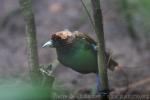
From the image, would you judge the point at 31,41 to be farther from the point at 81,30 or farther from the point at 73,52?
the point at 81,30

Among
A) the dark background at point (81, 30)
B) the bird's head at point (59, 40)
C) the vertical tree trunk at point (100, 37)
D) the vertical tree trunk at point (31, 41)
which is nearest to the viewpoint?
the vertical tree trunk at point (100, 37)

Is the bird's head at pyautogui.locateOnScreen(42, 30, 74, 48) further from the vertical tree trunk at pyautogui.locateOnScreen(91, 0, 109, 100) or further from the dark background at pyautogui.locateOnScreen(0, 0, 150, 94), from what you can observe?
the dark background at pyautogui.locateOnScreen(0, 0, 150, 94)

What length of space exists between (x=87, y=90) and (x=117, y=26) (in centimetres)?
228

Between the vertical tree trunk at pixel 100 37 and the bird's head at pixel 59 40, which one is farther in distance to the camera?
the bird's head at pixel 59 40

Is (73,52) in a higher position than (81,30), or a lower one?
lower

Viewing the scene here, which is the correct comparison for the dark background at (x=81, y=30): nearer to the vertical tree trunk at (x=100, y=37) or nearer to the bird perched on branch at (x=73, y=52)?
the bird perched on branch at (x=73, y=52)

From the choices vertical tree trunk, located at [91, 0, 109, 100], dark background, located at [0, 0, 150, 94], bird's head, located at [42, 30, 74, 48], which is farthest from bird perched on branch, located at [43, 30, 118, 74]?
dark background, located at [0, 0, 150, 94]

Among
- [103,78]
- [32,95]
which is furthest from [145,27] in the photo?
[32,95]

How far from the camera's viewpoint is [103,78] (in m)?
3.11

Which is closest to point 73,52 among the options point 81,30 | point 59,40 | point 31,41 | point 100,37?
point 59,40

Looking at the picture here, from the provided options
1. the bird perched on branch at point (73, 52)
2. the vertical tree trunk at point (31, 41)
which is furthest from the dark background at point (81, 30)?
the vertical tree trunk at point (31, 41)

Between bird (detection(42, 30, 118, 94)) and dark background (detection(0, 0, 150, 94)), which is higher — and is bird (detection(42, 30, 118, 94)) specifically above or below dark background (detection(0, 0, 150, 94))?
below

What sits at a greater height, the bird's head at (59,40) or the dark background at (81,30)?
the dark background at (81,30)

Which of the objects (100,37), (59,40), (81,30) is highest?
(81,30)
